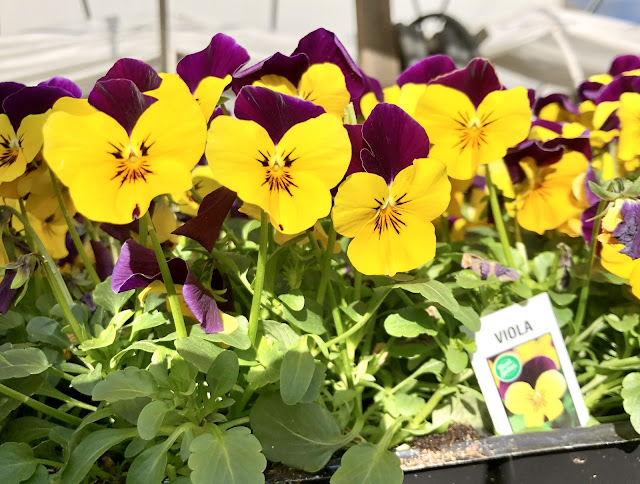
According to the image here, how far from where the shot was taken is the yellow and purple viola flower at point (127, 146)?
0.55 m

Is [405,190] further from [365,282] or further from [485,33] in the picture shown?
[485,33]

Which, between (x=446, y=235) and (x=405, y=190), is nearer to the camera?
(x=405, y=190)

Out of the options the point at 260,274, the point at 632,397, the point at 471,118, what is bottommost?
the point at 632,397

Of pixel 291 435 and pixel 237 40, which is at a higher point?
pixel 291 435

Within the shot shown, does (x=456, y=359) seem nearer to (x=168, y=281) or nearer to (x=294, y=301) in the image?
(x=294, y=301)

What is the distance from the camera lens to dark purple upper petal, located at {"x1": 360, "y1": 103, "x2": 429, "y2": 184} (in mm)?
Answer: 660

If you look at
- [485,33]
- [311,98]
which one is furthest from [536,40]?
[311,98]

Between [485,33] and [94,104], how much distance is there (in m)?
3.32

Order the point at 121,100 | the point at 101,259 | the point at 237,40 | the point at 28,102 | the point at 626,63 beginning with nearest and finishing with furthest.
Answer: the point at 121,100
the point at 28,102
the point at 101,259
the point at 626,63
the point at 237,40

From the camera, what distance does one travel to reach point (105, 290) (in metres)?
0.76

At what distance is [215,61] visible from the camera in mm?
781

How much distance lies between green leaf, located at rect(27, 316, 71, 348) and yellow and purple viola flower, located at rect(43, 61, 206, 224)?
0.28 metres

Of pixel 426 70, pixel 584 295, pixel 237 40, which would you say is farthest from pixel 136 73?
pixel 237 40

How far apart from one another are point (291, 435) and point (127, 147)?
38cm
